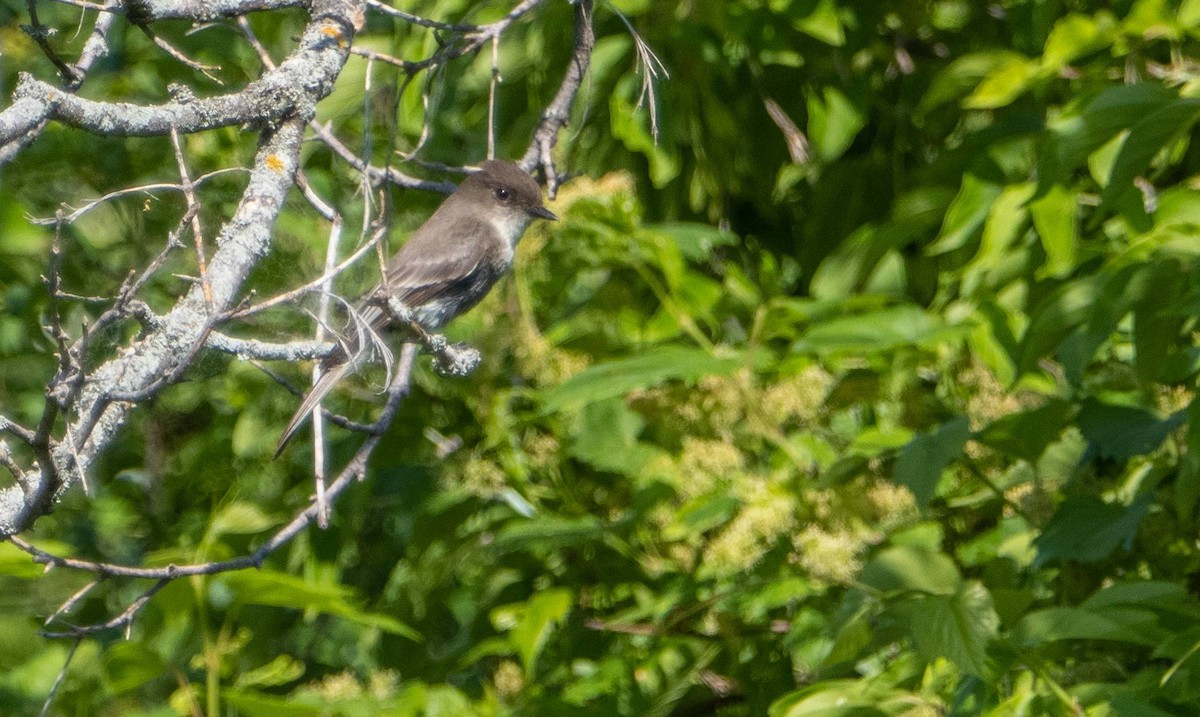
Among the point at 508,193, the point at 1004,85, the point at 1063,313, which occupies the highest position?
the point at 508,193

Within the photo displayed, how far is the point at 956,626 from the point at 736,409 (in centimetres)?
127

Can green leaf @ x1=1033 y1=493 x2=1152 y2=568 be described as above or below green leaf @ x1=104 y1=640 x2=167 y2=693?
below

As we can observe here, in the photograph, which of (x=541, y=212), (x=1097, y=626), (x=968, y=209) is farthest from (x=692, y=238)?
(x=1097, y=626)

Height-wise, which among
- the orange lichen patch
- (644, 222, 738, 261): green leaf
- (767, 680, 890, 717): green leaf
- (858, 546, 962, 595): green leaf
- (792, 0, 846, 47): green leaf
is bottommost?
(767, 680, 890, 717): green leaf

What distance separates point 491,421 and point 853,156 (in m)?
1.97

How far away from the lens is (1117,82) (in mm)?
3871

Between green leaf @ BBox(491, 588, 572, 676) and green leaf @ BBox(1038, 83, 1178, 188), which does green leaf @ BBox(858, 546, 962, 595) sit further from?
green leaf @ BBox(491, 588, 572, 676)

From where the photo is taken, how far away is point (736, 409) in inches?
147

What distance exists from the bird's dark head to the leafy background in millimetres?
107

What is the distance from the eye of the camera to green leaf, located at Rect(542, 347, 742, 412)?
3346 mm

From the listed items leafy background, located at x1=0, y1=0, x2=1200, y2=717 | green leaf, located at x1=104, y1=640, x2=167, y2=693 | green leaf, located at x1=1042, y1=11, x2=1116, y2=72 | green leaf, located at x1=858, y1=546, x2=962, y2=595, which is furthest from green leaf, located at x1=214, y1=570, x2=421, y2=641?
green leaf, located at x1=1042, y1=11, x2=1116, y2=72

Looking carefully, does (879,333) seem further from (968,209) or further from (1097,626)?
(1097,626)

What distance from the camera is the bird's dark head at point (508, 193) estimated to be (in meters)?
3.80

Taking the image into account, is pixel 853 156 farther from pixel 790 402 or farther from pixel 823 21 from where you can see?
pixel 790 402
